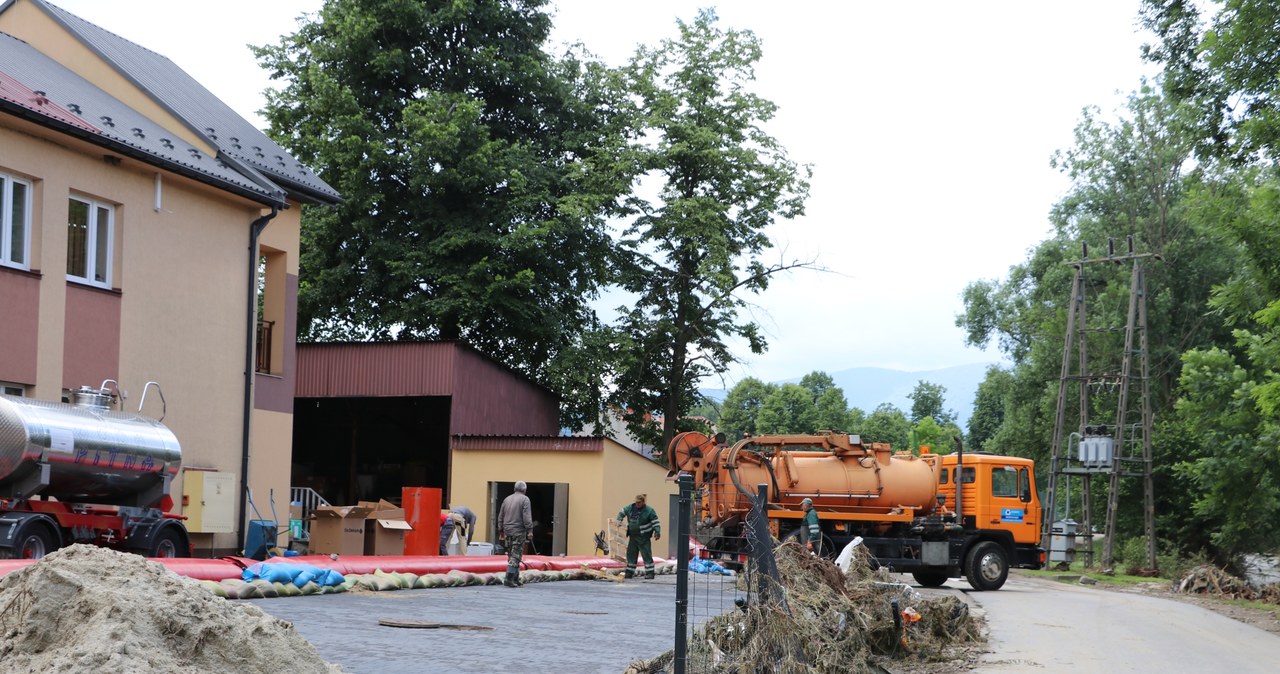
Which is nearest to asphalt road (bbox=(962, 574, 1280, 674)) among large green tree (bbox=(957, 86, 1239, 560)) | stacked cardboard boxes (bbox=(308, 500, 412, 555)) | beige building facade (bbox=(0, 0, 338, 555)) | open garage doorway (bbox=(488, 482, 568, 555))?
stacked cardboard boxes (bbox=(308, 500, 412, 555))

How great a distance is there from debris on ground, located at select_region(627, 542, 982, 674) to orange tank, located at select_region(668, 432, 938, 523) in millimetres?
10039

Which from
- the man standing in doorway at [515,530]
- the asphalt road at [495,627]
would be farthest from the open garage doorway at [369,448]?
the asphalt road at [495,627]

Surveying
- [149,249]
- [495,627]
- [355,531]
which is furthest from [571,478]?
[495,627]

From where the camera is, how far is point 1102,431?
45.1 metres

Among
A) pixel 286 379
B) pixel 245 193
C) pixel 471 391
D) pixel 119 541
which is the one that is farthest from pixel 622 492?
→ pixel 119 541

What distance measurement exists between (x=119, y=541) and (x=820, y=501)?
45.7 feet

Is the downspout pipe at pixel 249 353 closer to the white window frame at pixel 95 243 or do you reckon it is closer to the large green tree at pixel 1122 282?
the white window frame at pixel 95 243

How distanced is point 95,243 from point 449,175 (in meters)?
17.7

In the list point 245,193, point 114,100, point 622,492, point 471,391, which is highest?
point 114,100

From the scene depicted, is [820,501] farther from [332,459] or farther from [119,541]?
[332,459]

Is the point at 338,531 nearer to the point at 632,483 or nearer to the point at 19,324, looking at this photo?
the point at 19,324

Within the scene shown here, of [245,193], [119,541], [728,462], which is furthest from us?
[728,462]

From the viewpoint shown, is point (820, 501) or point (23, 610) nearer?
point (23, 610)

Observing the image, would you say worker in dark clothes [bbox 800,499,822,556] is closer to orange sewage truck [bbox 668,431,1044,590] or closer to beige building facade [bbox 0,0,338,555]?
orange sewage truck [bbox 668,431,1044,590]
